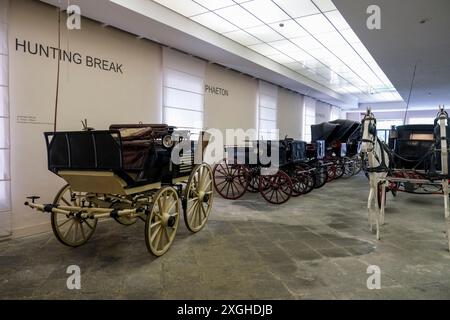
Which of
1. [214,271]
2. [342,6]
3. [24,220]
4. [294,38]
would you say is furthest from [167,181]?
[294,38]

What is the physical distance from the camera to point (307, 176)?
7234 mm

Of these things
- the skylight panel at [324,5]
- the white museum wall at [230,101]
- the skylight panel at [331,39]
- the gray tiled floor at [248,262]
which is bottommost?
the gray tiled floor at [248,262]

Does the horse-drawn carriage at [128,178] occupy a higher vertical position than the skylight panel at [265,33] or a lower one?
lower

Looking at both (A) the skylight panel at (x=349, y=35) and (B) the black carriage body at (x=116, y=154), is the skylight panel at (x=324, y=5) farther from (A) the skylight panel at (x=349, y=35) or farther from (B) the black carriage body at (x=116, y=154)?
(B) the black carriage body at (x=116, y=154)

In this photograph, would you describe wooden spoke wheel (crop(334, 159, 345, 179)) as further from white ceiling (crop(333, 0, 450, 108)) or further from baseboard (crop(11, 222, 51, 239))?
baseboard (crop(11, 222, 51, 239))

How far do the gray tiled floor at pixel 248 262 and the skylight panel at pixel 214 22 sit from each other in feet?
11.6

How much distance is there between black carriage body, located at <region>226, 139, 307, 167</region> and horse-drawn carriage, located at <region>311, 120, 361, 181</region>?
8.30 ft

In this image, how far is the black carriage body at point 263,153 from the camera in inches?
251

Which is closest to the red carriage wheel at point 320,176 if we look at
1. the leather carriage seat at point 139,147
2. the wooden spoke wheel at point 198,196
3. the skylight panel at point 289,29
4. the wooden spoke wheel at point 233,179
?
the wooden spoke wheel at point 233,179

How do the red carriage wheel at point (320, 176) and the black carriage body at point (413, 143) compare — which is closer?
the black carriage body at point (413, 143)

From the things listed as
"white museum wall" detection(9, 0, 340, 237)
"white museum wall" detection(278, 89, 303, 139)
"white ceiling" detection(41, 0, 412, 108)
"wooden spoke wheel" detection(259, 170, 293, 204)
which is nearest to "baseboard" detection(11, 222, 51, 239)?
"white museum wall" detection(9, 0, 340, 237)

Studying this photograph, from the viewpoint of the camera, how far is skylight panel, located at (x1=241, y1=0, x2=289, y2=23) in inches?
192
